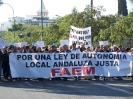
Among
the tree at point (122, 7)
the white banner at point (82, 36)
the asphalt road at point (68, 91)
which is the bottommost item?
the asphalt road at point (68, 91)

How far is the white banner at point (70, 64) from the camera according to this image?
19.3m

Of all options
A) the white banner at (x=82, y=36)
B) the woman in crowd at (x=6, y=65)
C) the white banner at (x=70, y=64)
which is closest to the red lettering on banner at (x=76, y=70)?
the white banner at (x=70, y=64)

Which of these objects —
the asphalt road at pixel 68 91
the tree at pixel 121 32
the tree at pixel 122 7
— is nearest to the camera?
the asphalt road at pixel 68 91

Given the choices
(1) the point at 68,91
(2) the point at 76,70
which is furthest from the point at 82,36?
(1) the point at 68,91

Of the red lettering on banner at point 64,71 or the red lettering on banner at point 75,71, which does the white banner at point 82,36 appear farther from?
the red lettering on banner at point 64,71

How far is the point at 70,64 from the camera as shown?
19.5 metres

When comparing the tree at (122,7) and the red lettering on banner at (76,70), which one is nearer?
the red lettering on banner at (76,70)

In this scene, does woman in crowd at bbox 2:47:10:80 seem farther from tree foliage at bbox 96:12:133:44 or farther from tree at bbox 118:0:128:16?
tree at bbox 118:0:128:16

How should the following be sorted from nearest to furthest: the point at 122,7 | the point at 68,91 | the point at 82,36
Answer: the point at 68,91
the point at 82,36
the point at 122,7

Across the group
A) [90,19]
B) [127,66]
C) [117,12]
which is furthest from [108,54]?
[117,12]

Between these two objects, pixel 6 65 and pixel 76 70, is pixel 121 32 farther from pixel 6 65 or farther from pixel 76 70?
pixel 6 65

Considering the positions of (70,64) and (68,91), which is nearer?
(68,91)

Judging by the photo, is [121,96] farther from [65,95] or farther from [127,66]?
[127,66]

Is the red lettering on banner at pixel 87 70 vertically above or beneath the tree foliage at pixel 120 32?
beneath
